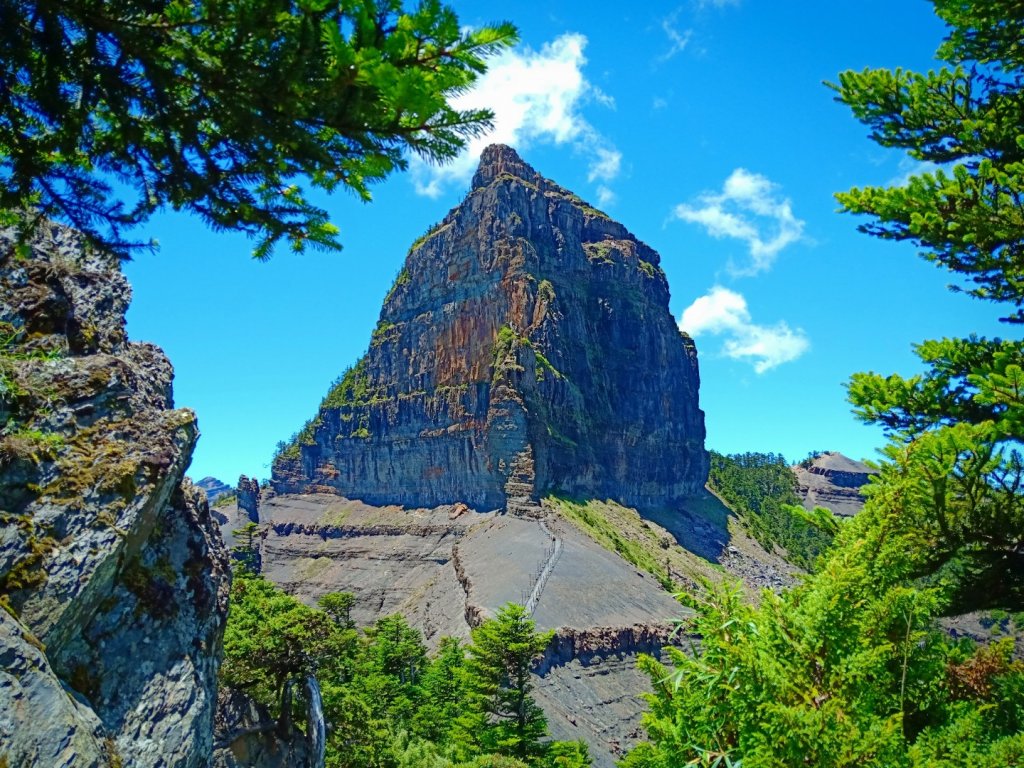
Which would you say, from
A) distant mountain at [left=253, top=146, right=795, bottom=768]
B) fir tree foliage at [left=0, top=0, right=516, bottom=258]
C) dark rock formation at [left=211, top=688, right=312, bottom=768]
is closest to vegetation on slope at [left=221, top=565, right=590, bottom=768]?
dark rock formation at [left=211, top=688, right=312, bottom=768]

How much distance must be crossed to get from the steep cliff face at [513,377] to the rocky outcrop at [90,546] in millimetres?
96363

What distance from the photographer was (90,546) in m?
7.16

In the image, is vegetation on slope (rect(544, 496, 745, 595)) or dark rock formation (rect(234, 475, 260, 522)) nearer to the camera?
vegetation on slope (rect(544, 496, 745, 595))

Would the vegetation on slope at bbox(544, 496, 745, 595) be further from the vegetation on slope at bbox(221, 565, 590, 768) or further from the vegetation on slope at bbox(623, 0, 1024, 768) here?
the vegetation on slope at bbox(623, 0, 1024, 768)

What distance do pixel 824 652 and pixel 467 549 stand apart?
96773mm

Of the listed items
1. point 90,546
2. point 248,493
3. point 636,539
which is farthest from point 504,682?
point 248,493

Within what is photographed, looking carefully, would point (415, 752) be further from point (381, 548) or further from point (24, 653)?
point (381, 548)

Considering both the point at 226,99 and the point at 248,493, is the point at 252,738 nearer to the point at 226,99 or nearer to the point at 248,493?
the point at 226,99

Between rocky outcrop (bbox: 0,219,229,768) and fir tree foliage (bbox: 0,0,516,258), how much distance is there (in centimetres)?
112

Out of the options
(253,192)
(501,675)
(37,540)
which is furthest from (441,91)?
(501,675)

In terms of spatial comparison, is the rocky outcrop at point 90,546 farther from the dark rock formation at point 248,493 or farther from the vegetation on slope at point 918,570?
the dark rock formation at point 248,493

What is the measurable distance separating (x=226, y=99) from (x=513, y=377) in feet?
363

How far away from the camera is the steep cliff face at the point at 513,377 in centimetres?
11751

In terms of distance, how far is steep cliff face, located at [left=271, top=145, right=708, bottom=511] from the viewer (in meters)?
118
